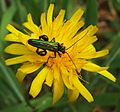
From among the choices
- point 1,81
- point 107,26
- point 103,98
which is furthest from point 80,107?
point 107,26

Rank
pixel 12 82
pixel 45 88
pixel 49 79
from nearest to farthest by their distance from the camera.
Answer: pixel 49 79
pixel 12 82
pixel 45 88

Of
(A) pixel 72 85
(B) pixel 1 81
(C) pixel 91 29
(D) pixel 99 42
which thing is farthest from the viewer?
(D) pixel 99 42

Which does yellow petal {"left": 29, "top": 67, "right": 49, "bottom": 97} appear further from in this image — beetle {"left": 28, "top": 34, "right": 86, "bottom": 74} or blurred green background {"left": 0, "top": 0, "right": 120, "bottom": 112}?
blurred green background {"left": 0, "top": 0, "right": 120, "bottom": 112}

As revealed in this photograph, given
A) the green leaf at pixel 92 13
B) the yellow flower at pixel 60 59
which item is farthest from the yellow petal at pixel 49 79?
the green leaf at pixel 92 13

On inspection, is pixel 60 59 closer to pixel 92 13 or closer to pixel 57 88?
pixel 57 88

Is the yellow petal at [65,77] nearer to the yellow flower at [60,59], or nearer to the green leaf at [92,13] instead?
the yellow flower at [60,59]

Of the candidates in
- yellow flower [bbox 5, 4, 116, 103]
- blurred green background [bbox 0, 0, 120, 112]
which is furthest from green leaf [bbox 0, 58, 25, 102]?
yellow flower [bbox 5, 4, 116, 103]

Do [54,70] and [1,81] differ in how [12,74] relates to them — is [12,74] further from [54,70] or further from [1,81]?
[54,70]

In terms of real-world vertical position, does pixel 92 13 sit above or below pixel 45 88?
above

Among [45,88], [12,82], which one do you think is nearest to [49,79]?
[12,82]
